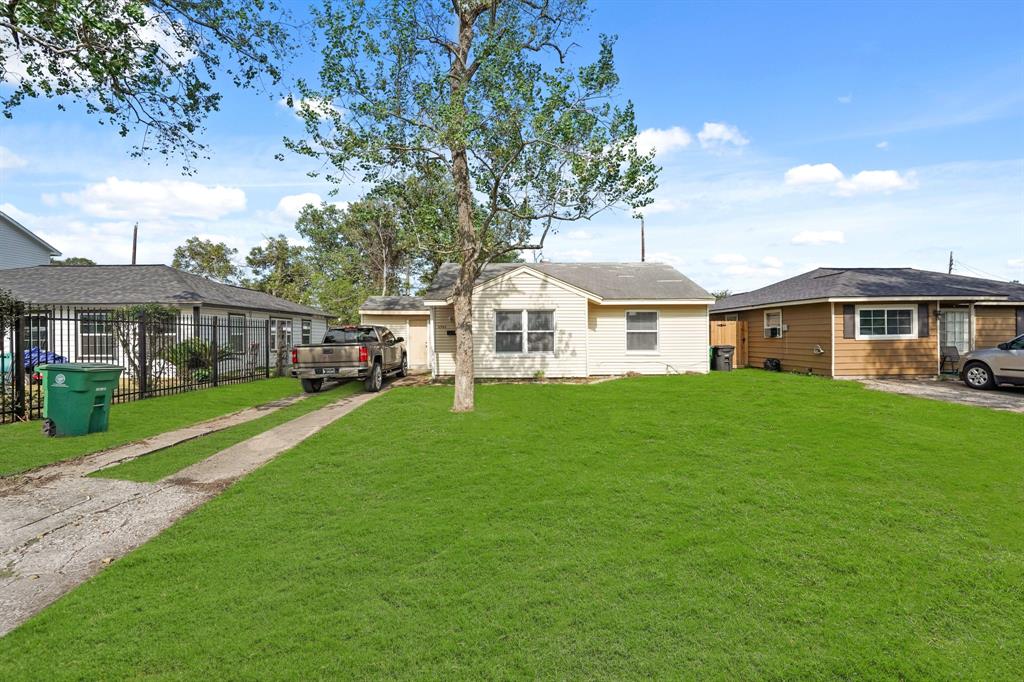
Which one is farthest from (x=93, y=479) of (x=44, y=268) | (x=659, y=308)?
(x=44, y=268)

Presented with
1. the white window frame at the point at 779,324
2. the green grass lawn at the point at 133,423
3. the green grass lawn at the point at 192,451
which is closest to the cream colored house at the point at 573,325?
the white window frame at the point at 779,324

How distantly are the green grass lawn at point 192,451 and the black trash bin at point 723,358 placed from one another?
47.0 ft

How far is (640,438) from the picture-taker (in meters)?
8.20

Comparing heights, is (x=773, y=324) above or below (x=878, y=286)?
below

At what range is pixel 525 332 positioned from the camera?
1773cm

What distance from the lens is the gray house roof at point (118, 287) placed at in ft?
63.5

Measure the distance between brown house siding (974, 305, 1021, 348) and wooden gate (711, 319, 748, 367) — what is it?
7.63m

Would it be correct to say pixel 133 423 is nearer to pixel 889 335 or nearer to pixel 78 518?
pixel 78 518

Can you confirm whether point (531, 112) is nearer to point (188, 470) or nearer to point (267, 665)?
point (188, 470)

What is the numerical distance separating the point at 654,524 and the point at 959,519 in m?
3.01

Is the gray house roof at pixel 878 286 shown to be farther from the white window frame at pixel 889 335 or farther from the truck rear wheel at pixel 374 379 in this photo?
the truck rear wheel at pixel 374 379

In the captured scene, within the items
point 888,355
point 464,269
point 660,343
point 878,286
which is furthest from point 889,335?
point 464,269

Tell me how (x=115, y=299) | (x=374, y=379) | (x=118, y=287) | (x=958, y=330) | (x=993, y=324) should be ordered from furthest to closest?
(x=118, y=287) < (x=115, y=299) < (x=993, y=324) < (x=958, y=330) < (x=374, y=379)

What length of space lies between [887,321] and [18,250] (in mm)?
42269
